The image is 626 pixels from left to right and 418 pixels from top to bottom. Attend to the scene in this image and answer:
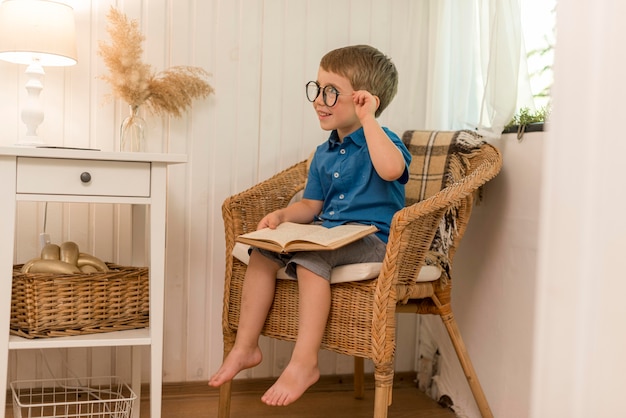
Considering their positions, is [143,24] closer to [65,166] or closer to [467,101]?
[65,166]

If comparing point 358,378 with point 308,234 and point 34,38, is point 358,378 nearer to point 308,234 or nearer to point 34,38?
point 308,234

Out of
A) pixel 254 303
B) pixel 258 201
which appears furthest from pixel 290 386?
pixel 258 201

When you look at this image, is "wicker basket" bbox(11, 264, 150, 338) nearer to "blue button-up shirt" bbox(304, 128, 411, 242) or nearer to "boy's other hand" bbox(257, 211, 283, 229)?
"boy's other hand" bbox(257, 211, 283, 229)

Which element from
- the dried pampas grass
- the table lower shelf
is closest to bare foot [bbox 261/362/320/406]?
the table lower shelf

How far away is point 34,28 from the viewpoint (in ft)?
5.71

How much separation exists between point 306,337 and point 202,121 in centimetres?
90

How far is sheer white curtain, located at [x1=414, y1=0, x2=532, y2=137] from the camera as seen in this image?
1733 mm

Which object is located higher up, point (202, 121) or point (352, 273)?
point (202, 121)

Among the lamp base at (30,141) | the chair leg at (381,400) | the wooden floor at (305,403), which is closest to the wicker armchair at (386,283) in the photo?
the chair leg at (381,400)

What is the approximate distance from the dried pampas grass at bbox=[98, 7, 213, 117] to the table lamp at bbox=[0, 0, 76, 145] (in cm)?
13

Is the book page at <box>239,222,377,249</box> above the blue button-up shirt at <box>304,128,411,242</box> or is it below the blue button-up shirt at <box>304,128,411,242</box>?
below

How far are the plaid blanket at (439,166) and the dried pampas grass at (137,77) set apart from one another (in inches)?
27.1

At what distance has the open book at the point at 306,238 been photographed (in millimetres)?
1443

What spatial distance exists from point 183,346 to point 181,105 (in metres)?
0.76
